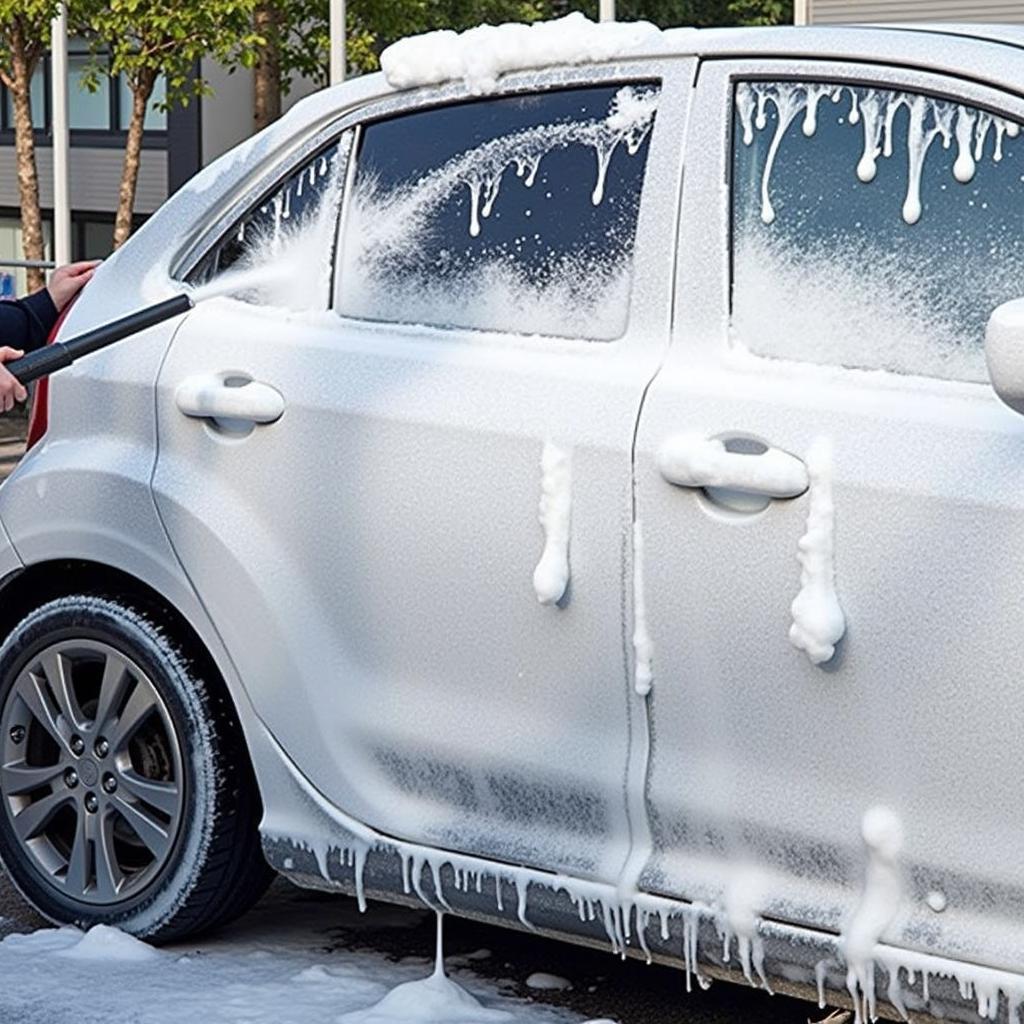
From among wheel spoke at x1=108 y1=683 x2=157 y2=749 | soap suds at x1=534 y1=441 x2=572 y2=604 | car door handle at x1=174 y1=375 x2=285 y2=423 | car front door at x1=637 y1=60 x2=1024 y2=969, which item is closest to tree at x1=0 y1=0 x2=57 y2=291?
wheel spoke at x1=108 y1=683 x2=157 y2=749

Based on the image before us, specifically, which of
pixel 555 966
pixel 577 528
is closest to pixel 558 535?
pixel 577 528

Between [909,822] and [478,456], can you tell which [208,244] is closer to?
[478,456]

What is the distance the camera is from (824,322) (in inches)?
158

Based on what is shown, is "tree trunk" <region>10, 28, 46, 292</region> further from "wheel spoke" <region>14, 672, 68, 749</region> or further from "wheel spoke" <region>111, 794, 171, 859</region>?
"wheel spoke" <region>111, 794, 171, 859</region>

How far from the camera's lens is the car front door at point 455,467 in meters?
4.18

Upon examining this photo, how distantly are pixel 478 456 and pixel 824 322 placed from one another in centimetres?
63

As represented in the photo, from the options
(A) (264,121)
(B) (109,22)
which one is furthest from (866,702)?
(A) (264,121)

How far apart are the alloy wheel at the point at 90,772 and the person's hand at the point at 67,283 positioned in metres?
0.84

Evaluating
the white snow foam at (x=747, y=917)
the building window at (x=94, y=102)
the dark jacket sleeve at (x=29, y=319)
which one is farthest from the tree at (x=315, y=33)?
the white snow foam at (x=747, y=917)

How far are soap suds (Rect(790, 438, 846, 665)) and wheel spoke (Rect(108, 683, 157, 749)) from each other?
1.42 meters

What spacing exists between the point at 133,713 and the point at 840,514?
61.6 inches

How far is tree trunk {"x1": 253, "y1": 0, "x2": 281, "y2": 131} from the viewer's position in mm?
27433

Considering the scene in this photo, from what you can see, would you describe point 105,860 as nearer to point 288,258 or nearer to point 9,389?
point 9,389

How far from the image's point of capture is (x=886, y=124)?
3998 millimetres
